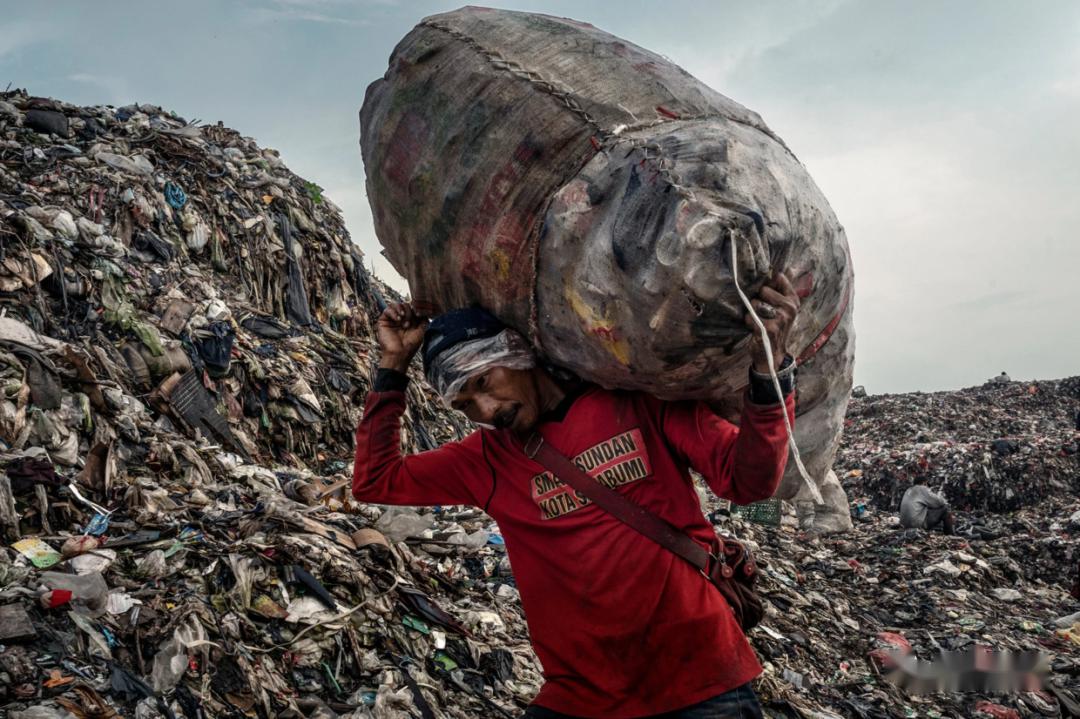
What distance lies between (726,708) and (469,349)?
3.43ft

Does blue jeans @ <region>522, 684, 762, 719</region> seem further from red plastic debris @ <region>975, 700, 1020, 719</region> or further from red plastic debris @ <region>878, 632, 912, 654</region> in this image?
red plastic debris @ <region>878, 632, 912, 654</region>

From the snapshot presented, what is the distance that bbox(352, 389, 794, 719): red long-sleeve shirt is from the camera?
6.73ft

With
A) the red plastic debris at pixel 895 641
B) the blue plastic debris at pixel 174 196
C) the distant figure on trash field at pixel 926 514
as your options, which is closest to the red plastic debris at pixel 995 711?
the red plastic debris at pixel 895 641

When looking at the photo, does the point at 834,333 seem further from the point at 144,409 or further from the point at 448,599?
the point at 144,409

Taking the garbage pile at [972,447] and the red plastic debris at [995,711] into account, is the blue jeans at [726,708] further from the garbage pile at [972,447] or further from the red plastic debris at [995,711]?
the garbage pile at [972,447]

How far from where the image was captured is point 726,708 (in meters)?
2.04

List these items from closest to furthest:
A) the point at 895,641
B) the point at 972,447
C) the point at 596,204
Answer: the point at 596,204 < the point at 895,641 < the point at 972,447

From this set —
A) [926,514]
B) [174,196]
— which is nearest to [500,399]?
[174,196]

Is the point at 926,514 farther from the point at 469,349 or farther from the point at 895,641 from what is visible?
the point at 469,349

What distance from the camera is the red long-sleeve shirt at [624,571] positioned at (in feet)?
6.73

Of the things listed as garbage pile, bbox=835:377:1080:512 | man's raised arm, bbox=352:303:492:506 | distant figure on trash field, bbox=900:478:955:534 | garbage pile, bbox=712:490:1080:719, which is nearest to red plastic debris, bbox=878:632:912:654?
garbage pile, bbox=712:490:1080:719

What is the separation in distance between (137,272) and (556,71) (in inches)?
237

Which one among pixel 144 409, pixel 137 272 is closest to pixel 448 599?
pixel 144 409

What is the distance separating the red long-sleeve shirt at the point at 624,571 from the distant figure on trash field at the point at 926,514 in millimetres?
8075
